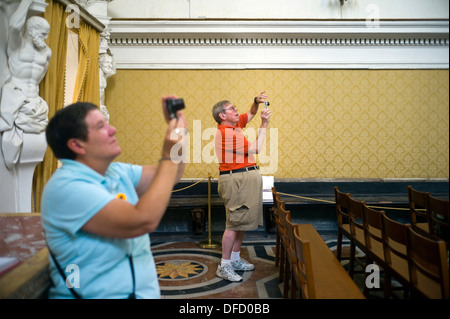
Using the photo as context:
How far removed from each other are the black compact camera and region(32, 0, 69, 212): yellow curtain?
7.29 feet

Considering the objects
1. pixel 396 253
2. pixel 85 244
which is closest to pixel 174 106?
pixel 85 244

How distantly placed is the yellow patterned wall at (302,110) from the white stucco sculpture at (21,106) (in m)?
1.70

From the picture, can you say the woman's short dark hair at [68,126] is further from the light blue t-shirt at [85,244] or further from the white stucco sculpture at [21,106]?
the white stucco sculpture at [21,106]

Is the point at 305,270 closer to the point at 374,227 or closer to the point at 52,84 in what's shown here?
the point at 374,227

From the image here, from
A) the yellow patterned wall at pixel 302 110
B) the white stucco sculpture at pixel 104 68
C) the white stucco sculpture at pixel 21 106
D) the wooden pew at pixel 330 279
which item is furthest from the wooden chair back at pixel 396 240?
the white stucco sculpture at pixel 104 68

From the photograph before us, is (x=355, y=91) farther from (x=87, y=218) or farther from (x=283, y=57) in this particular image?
(x=87, y=218)

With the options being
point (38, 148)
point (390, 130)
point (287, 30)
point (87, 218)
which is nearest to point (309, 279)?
point (87, 218)

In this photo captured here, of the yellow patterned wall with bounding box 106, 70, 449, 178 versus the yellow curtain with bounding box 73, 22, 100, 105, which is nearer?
the yellow curtain with bounding box 73, 22, 100, 105

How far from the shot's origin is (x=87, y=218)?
30.5 inches

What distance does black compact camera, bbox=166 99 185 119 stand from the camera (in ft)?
2.45

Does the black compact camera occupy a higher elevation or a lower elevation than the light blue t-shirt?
higher

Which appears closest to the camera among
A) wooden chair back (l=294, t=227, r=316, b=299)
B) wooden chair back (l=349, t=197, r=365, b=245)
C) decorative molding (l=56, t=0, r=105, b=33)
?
wooden chair back (l=294, t=227, r=316, b=299)

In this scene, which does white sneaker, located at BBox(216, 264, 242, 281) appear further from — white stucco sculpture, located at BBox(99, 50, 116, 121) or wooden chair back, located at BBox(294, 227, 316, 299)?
white stucco sculpture, located at BBox(99, 50, 116, 121)

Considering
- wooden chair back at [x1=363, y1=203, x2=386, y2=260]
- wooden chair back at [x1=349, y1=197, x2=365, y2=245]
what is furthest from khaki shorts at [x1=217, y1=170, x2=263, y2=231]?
wooden chair back at [x1=363, y1=203, x2=386, y2=260]
